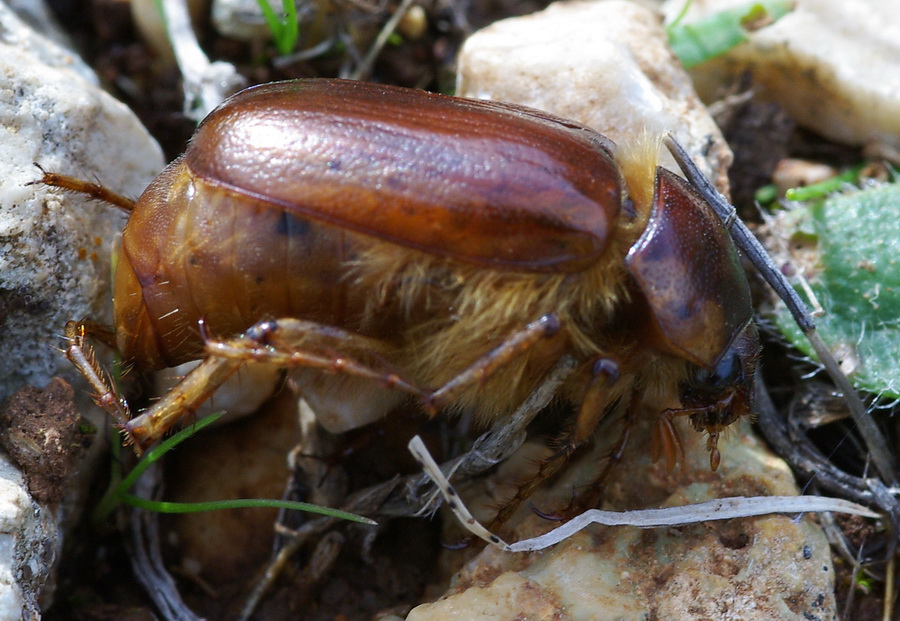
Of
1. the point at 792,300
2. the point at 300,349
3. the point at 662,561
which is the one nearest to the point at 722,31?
the point at 792,300

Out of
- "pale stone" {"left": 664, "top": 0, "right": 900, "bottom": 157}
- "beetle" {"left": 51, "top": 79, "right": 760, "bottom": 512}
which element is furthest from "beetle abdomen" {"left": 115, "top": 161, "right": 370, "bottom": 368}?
"pale stone" {"left": 664, "top": 0, "right": 900, "bottom": 157}

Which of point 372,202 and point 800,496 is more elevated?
point 372,202

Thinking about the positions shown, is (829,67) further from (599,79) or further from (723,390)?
(723,390)

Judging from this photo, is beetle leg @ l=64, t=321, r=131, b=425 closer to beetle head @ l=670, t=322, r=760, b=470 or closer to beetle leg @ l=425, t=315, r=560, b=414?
beetle leg @ l=425, t=315, r=560, b=414

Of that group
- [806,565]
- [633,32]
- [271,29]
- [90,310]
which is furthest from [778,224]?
[90,310]

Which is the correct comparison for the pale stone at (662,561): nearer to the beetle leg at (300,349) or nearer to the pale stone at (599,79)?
the beetle leg at (300,349)

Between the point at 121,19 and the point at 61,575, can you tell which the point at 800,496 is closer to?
the point at 61,575

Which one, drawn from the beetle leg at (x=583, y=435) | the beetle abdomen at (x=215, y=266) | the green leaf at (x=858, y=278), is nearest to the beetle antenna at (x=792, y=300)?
the green leaf at (x=858, y=278)
